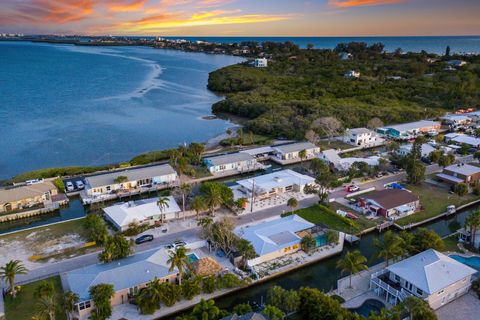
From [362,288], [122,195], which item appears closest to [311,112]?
[122,195]

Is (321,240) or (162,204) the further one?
(162,204)

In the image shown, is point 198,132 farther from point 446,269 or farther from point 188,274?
point 446,269

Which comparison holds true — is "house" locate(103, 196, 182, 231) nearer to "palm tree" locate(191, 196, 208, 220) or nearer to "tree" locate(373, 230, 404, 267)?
"palm tree" locate(191, 196, 208, 220)

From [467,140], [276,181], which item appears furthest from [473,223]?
[467,140]

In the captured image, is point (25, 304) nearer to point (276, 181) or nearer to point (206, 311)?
point (206, 311)

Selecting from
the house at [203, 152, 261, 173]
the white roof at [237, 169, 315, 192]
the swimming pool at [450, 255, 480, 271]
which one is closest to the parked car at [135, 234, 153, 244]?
the white roof at [237, 169, 315, 192]

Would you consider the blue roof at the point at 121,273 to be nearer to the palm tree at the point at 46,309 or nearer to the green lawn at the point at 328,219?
the palm tree at the point at 46,309

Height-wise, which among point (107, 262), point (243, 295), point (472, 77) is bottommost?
point (243, 295)
